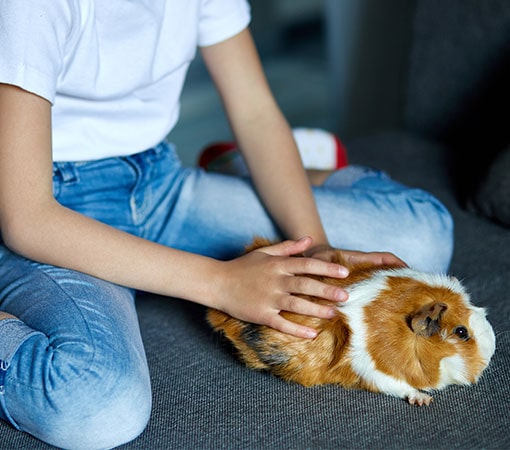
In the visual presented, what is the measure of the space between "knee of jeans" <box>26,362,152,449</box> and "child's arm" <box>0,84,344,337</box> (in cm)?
15

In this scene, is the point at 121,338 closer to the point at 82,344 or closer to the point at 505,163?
the point at 82,344

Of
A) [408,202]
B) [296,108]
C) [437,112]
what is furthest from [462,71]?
[296,108]

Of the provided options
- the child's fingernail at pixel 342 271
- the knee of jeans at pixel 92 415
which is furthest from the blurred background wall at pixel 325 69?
the knee of jeans at pixel 92 415

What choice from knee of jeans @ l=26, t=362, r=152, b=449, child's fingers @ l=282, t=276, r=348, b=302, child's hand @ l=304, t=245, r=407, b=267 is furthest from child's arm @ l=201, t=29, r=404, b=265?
knee of jeans @ l=26, t=362, r=152, b=449

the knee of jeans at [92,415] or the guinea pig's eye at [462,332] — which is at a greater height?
the guinea pig's eye at [462,332]

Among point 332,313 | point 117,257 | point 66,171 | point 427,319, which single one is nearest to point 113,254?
point 117,257

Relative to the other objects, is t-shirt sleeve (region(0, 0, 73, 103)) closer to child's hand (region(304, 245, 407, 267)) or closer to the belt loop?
the belt loop

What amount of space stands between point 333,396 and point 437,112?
0.90 meters

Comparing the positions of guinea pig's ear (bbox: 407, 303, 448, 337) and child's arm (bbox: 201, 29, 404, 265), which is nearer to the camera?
guinea pig's ear (bbox: 407, 303, 448, 337)

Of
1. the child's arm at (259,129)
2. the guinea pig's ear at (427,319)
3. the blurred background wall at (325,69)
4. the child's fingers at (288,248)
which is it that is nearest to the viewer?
the guinea pig's ear at (427,319)

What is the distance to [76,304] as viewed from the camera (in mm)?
949

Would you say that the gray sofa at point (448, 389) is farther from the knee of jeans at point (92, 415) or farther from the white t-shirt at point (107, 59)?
the white t-shirt at point (107, 59)

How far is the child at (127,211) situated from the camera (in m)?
0.89

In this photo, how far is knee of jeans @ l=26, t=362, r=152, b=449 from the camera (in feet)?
2.83
